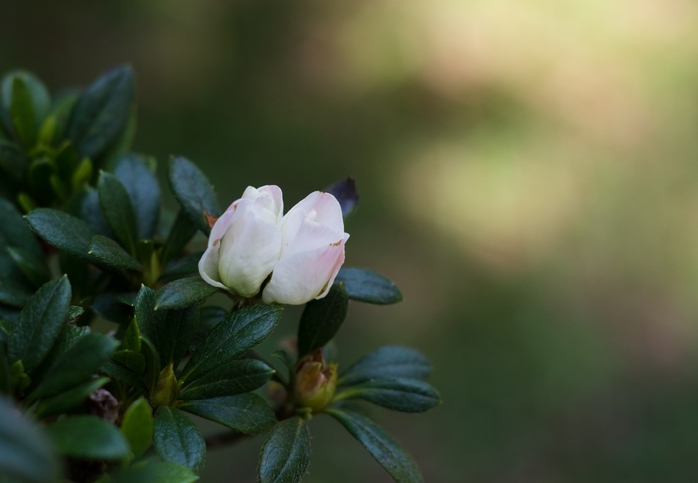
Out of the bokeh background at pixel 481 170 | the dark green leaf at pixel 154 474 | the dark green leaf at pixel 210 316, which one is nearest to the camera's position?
the dark green leaf at pixel 154 474

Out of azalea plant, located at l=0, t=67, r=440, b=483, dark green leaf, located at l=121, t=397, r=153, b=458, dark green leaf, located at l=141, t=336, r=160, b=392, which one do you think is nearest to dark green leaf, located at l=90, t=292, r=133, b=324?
azalea plant, located at l=0, t=67, r=440, b=483

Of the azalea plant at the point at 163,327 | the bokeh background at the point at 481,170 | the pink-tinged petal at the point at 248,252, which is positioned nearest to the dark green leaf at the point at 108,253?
the azalea plant at the point at 163,327

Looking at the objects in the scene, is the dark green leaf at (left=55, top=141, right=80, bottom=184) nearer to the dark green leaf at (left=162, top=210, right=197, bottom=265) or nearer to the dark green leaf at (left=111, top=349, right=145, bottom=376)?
the dark green leaf at (left=162, top=210, right=197, bottom=265)

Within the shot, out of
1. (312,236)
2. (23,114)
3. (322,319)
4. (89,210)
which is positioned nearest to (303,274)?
(312,236)

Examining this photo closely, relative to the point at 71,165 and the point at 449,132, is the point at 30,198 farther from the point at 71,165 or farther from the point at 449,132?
the point at 449,132

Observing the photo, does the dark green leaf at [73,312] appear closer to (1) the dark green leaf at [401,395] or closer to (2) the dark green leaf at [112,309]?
(2) the dark green leaf at [112,309]

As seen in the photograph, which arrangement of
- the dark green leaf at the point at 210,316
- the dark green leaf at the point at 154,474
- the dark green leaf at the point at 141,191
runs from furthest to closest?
the dark green leaf at the point at 141,191
the dark green leaf at the point at 210,316
the dark green leaf at the point at 154,474

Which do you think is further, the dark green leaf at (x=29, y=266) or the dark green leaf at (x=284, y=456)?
the dark green leaf at (x=29, y=266)
